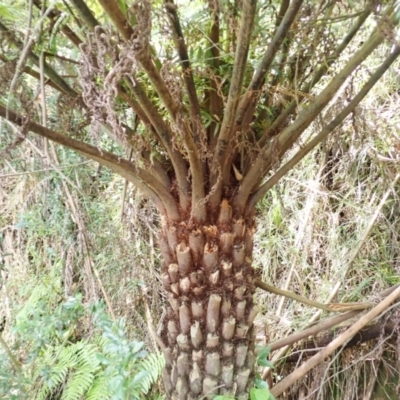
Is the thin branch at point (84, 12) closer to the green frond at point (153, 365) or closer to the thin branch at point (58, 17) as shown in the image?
the thin branch at point (58, 17)

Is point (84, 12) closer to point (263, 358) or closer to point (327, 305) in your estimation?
point (263, 358)

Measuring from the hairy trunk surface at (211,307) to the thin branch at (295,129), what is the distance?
0.05m

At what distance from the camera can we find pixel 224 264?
2.53ft

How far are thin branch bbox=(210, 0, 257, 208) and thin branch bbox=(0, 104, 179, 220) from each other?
0.09m

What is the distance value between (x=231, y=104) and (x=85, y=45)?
0.24 metres

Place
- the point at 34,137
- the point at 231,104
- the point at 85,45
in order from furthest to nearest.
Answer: the point at 34,137 < the point at 231,104 < the point at 85,45

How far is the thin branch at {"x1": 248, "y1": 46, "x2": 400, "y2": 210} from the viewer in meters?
0.69

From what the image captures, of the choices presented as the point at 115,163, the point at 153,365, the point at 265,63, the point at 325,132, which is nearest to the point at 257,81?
the point at 265,63

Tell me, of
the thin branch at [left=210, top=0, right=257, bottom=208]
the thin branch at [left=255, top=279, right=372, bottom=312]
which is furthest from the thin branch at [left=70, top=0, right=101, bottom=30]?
the thin branch at [left=255, top=279, right=372, bottom=312]

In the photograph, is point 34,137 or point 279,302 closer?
point 34,137

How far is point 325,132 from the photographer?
0.75 metres

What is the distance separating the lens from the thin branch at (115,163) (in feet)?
1.94

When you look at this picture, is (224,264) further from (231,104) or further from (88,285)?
(88,285)

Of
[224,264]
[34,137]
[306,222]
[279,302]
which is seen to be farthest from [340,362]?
[34,137]
